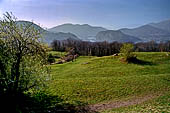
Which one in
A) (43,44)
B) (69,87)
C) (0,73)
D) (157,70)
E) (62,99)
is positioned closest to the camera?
(0,73)

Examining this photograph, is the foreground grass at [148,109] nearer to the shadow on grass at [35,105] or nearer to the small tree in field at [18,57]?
the shadow on grass at [35,105]

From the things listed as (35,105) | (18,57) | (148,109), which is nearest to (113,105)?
(148,109)

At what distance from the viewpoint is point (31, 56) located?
19.4 metres

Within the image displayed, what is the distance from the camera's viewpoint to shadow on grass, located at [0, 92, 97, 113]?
17564mm

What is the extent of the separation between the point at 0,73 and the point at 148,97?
22.0m

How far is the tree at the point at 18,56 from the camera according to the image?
1745 cm

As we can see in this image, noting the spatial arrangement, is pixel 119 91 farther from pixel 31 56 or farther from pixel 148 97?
pixel 31 56

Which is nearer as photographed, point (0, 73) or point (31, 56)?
point (0, 73)

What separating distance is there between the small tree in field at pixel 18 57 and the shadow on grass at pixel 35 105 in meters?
0.94

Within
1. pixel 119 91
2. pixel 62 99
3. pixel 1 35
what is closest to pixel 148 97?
pixel 119 91

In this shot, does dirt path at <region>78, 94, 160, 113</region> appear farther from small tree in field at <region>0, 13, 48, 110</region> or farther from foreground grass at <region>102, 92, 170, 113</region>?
small tree in field at <region>0, 13, 48, 110</region>

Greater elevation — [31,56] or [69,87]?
[31,56]

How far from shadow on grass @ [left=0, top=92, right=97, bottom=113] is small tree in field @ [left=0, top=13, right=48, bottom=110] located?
94 cm

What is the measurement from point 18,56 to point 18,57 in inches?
5.2
